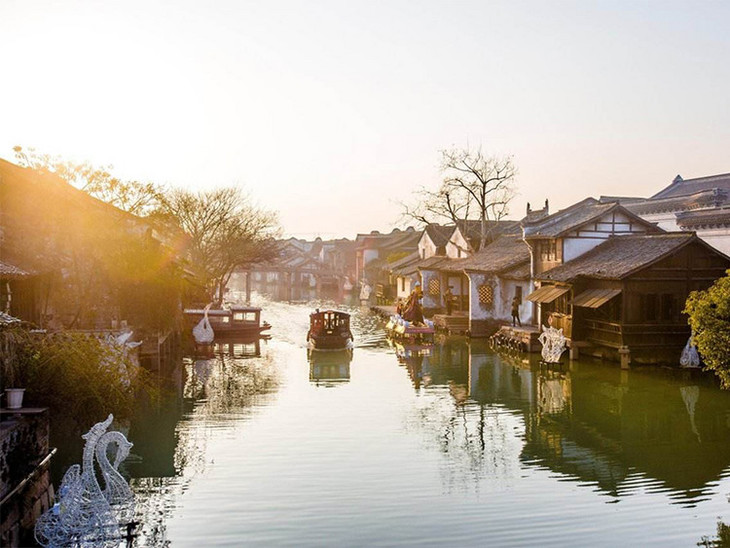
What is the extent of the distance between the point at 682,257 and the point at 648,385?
559 cm

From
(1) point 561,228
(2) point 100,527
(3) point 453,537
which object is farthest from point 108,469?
(1) point 561,228

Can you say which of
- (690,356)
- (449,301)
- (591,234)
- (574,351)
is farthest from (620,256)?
(449,301)

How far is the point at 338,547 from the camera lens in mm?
12219

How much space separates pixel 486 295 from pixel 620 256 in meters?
11.4

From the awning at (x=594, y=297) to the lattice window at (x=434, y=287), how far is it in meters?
20.5

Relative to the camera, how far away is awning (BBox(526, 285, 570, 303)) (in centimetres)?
3255

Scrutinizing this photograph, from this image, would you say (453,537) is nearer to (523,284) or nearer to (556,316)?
(556,316)

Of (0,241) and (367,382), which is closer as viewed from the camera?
(0,241)

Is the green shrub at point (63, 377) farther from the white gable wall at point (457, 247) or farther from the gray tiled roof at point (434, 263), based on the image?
the white gable wall at point (457, 247)

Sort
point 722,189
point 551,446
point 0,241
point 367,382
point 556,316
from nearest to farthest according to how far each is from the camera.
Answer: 1. point 551,446
2. point 0,241
3. point 367,382
4. point 556,316
5. point 722,189

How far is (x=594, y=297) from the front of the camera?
29.7 m

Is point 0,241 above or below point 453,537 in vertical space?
above

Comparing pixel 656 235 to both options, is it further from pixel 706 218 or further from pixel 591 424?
pixel 591 424

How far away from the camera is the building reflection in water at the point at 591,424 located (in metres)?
16.5
